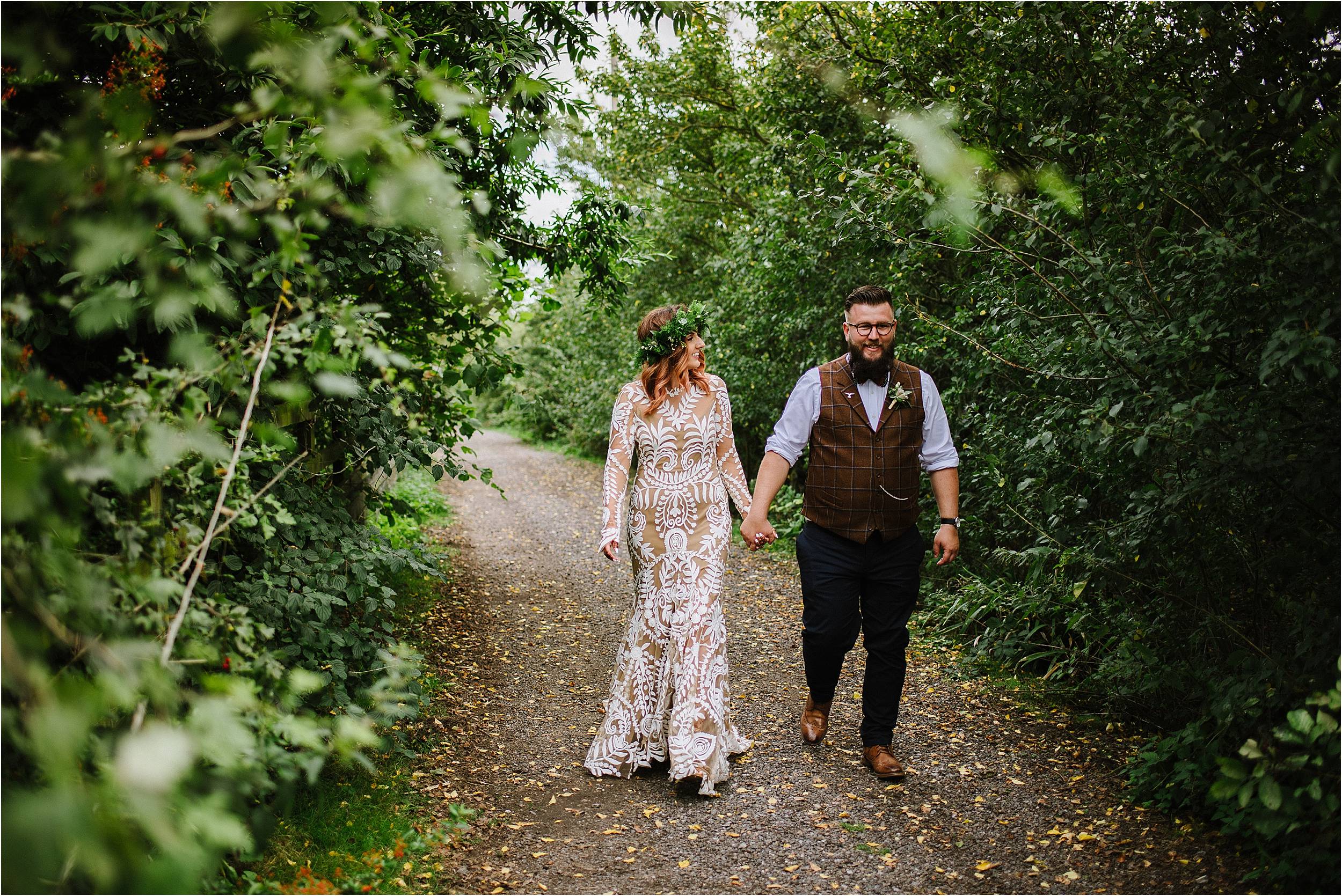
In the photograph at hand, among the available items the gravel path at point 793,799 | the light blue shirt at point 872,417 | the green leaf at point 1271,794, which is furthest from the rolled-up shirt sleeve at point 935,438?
the green leaf at point 1271,794

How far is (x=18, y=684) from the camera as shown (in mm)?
1629

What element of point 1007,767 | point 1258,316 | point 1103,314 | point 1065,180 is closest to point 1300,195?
point 1258,316

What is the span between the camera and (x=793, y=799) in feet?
12.9

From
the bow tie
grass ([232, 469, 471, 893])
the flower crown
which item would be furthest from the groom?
grass ([232, 469, 471, 893])

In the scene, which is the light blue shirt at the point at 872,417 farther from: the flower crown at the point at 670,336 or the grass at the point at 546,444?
the grass at the point at 546,444

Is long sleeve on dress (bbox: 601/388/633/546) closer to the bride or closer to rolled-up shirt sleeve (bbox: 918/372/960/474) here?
the bride

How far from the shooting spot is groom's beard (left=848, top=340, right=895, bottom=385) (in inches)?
160

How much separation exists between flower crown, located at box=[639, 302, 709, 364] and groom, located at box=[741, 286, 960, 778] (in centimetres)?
60

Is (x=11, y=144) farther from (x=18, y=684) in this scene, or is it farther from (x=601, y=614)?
(x=601, y=614)

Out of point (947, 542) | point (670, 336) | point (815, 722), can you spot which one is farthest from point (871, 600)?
point (670, 336)

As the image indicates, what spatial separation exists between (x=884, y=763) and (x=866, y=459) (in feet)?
4.67

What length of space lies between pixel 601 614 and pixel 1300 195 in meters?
5.73

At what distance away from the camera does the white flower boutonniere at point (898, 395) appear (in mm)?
4070

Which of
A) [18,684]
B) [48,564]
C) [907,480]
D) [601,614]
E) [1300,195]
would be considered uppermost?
[1300,195]
